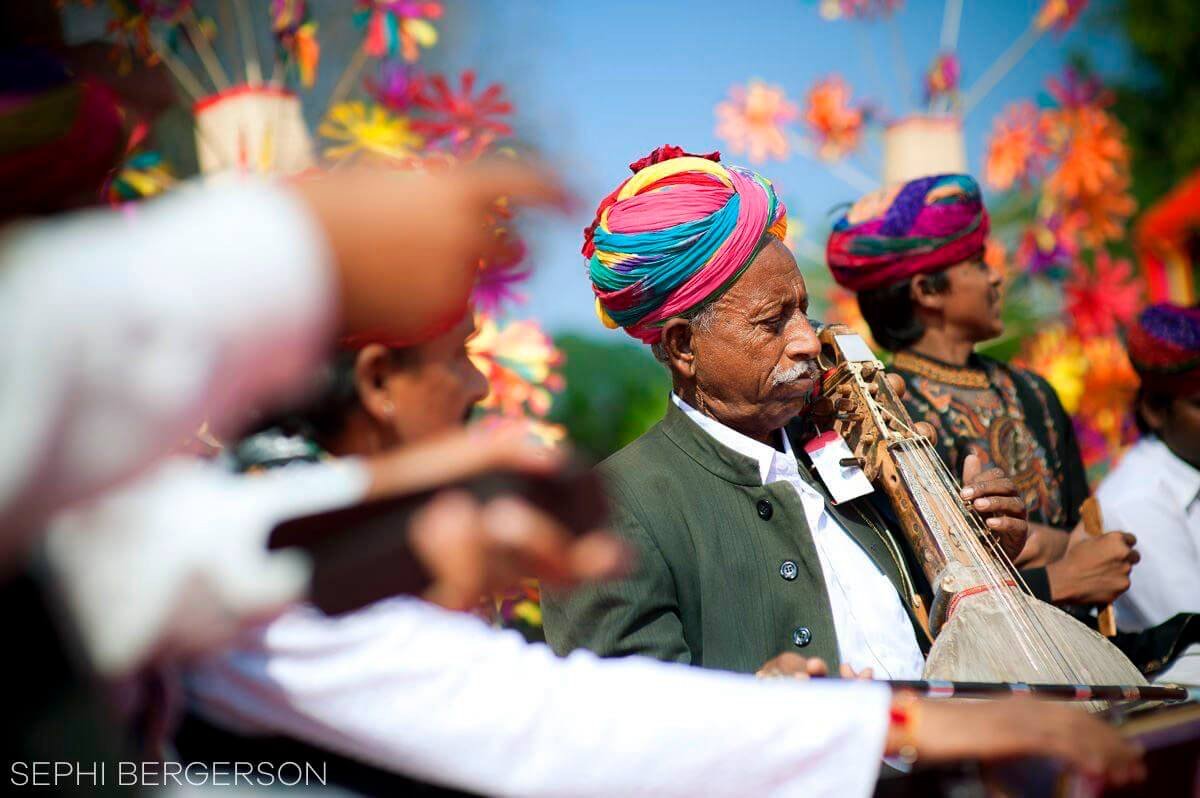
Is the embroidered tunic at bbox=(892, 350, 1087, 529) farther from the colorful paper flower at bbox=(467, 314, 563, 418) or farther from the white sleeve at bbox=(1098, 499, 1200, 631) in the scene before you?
the colorful paper flower at bbox=(467, 314, 563, 418)

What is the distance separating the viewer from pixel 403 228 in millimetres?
1087

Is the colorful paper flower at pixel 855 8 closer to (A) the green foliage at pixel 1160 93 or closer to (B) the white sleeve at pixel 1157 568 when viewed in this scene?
(B) the white sleeve at pixel 1157 568

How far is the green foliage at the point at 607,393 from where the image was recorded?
6535 millimetres

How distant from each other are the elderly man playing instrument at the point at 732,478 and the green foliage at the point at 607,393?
11.0 ft

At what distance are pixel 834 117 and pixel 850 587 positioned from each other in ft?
14.2

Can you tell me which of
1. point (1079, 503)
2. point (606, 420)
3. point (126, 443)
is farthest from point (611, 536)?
point (606, 420)

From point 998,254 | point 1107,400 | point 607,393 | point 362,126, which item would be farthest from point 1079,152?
point 362,126

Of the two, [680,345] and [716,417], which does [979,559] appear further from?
[680,345]

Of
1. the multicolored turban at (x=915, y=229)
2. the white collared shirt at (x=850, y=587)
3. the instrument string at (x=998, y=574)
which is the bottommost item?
the white collared shirt at (x=850, y=587)

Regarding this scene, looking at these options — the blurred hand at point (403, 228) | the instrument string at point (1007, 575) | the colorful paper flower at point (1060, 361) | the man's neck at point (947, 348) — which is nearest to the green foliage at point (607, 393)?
the colorful paper flower at point (1060, 361)

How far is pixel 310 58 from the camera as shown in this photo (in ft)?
15.1

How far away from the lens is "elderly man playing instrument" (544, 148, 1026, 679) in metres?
2.58

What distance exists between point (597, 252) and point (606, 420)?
388cm

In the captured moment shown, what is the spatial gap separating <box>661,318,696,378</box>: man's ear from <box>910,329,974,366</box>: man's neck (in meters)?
1.39
